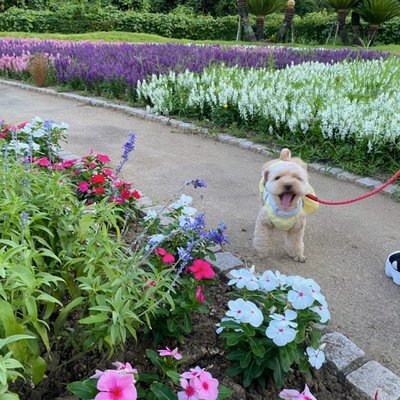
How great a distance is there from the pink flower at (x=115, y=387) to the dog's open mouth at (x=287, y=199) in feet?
6.04

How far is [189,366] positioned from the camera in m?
2.15

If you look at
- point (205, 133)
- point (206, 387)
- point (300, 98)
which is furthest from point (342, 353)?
point (205, 133)

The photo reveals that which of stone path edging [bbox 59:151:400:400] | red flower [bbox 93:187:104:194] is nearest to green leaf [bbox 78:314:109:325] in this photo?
stone path edging [bbox 59:151:400:400]

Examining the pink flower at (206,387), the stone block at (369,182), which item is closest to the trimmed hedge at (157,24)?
the stone block at (369,182)

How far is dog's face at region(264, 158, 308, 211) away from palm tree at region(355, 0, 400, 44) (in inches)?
898

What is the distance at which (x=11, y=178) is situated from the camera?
243cm

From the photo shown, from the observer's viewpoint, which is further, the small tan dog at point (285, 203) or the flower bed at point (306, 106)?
the flower bed at point (306, 106)

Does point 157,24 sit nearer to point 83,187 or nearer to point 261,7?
point 261,7

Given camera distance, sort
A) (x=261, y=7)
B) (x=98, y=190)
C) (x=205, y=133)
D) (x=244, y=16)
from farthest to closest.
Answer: (x=261, y=7), (x=244, y=16), (x=205, y=133), (x=98, y=190)

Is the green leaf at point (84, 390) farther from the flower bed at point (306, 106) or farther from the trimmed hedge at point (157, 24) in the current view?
the trimmed hedge at point (157, 24)

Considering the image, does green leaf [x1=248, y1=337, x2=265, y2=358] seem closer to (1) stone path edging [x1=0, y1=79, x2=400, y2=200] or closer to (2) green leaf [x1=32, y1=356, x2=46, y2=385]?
(2) green leaf [x1=32, y1=356, x2=46, y2=385]

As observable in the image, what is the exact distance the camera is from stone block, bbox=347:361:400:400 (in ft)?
6.78

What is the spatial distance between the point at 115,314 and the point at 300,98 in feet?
17.6

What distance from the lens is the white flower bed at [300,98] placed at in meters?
5.40
